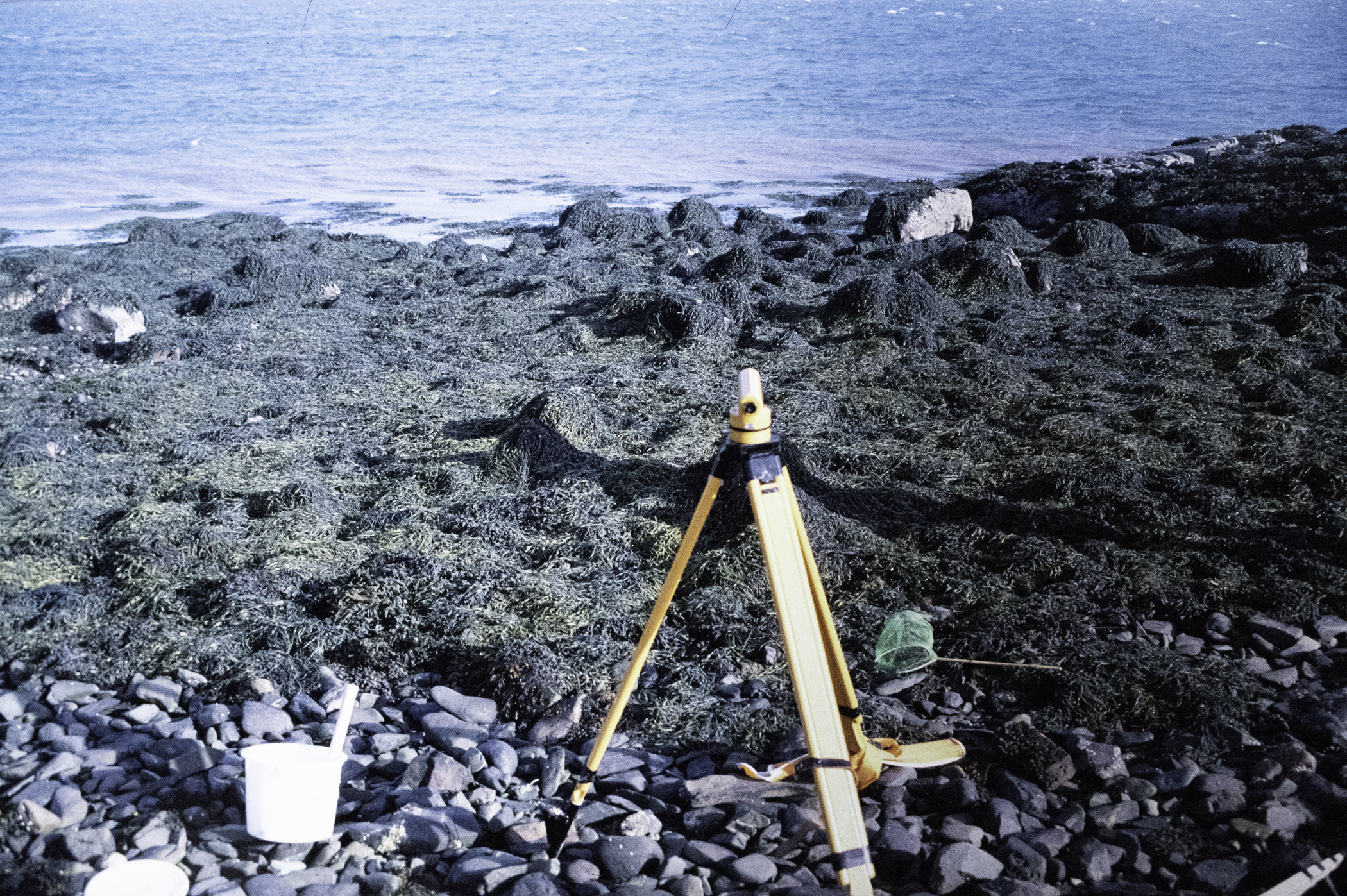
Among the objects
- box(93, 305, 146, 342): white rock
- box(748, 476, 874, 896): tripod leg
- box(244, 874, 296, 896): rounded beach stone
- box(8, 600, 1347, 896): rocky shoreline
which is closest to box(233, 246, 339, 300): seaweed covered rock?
box(93, 305, 146, 342): white rock

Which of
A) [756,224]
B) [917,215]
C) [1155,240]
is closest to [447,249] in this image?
[756,224]

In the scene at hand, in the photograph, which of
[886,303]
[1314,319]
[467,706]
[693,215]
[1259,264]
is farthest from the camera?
[693,215]

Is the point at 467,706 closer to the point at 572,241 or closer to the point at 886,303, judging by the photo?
the point at 886,303

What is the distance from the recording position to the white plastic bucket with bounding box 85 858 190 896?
7.47 ft

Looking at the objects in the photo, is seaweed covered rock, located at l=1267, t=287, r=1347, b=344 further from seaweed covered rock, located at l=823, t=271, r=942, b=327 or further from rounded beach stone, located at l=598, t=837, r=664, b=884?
rounded beach stone, located at l=598, t=837, r=664, b=884

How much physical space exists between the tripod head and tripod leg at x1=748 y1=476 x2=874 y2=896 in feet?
0.39

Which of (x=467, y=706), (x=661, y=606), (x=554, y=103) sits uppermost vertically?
(x=554, y=103)

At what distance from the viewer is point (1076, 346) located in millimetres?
7938

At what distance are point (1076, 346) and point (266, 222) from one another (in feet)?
36.7

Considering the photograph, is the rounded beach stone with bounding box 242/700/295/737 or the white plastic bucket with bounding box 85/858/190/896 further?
the rounded beach stone with bounding box 242/700/295/737

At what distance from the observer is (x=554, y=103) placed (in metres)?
33.5

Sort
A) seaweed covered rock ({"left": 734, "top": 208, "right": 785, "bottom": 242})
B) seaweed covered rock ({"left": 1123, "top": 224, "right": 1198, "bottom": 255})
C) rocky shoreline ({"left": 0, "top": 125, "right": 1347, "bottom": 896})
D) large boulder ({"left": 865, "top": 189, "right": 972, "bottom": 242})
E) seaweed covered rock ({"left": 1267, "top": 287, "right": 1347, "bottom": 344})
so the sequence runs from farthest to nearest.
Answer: seaweed covered rock ({"left": 734, "top": 208, "right": 785, "bottom": 242})
large boulder ({"left": 865, "top": 189, "right": 972, "bottom": 242})
seaweed covered rock ({"left": 1123, "top": 224, "right": 1198, "bottom": 255})
seaweed covered rock ({"left": 1267, "top": 287, "right": 1347, "bottom": 344})
rocky shoreline ({"left": 0, "top": 125, "right": 1347, "bottom": 896})

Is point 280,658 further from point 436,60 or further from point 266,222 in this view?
point 436,60

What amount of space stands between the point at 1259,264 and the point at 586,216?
8.44 m
